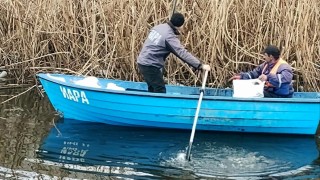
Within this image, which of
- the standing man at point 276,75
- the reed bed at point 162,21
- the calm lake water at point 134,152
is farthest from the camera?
the reed bed at point 162,21

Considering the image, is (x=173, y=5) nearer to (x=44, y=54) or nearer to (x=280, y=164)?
(x=44, y=54)

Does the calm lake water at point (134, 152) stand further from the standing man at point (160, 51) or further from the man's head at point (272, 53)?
the man's head at point (272, 53)

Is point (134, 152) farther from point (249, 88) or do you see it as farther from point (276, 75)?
point (276, 75)

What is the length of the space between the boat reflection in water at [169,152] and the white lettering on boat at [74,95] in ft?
1.14

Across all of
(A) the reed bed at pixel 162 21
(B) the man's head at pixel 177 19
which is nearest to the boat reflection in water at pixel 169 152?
(B) the man's head at pixel 177 19

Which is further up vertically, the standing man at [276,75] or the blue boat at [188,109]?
the standing man at [276,75]

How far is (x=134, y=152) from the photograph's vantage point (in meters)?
6.60

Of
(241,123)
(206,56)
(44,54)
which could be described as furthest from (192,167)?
(44,54)

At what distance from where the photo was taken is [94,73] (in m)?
9.21

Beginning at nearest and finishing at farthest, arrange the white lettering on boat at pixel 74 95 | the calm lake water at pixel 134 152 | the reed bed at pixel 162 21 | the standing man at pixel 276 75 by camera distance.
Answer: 1. the calm lake water at pixel 134 152
2. the standing man at pixel 276 75
3. the white lettering on boat at pixel 74 95
4. the reed bed at pixel 162 21

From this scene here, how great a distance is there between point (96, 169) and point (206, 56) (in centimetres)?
336

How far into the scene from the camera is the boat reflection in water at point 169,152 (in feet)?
19.6

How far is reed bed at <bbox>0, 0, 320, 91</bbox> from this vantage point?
8656mm

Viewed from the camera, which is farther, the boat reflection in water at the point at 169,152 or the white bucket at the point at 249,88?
the white bucket at the point at 249,88
